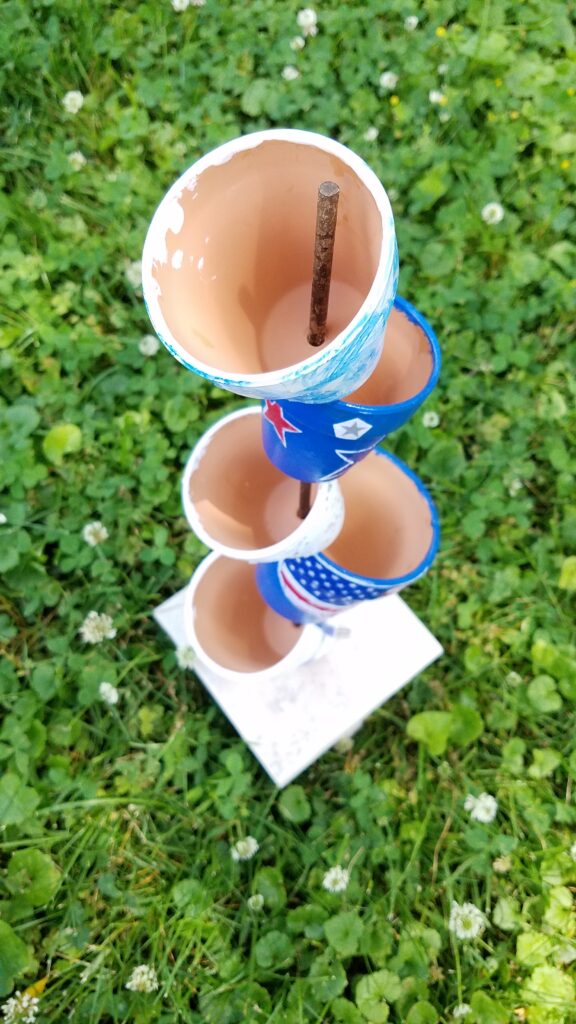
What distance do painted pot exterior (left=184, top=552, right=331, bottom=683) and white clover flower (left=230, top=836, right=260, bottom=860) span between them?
362 mm

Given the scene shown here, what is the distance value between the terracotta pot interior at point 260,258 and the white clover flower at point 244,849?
1.08m

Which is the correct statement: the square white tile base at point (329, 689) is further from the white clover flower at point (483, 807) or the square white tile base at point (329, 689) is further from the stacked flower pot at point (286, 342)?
the stacked flower pot at point (286, 342)

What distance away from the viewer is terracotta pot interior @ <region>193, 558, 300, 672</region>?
1474 millimetres

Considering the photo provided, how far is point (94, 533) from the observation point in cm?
179

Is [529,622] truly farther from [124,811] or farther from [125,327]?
[125,327]

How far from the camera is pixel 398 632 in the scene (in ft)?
5.62

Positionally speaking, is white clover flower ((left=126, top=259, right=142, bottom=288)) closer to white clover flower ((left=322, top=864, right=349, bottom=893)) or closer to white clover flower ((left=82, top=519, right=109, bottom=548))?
white clover flower ((left=82, top=519, right=109, bottom=548))

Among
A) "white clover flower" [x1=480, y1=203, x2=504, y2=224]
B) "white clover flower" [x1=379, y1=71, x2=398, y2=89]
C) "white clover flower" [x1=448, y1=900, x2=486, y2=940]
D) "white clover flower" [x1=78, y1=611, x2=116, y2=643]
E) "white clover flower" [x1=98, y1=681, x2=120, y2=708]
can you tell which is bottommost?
"white clover flower" [x1=448, y1=900, x2=486, y2=940]

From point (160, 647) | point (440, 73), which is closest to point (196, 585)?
point (160, 647)

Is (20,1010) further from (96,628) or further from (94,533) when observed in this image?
(94,533)

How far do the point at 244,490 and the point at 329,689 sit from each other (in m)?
0.60

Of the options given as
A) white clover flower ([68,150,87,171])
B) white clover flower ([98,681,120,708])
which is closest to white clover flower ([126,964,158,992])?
white clover flower ([98,681,120,708])

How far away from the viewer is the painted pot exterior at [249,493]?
Answer: 1.11m

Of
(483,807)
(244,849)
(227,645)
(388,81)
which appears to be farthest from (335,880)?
(388,81)
